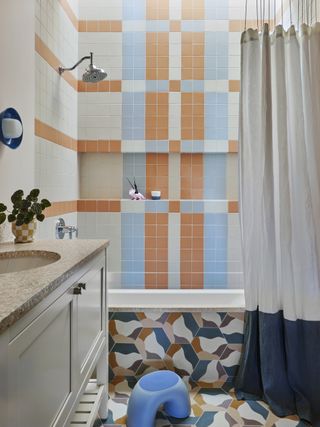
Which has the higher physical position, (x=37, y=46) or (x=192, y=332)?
(x=37, y=46)

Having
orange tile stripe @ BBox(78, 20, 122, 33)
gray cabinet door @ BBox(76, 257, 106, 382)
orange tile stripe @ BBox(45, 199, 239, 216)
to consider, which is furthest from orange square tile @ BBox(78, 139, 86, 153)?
gray cabinet door @ BBox(76, 257, 106, 382)


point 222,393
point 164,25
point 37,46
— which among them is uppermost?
point 164,25

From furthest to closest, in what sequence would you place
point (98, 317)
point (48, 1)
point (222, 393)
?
point (48, 1)
point (222, 393)
point (98, 317)

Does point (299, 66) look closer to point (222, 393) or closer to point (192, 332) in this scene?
point (192, 332)

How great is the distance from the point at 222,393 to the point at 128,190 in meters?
1.88

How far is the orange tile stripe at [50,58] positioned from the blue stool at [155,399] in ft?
7.01

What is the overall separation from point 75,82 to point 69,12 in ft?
1.82

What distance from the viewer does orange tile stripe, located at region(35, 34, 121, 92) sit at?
8.11 ft

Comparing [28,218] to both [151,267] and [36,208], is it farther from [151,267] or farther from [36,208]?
[151,267]

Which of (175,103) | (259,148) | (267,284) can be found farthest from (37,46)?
(267,284)

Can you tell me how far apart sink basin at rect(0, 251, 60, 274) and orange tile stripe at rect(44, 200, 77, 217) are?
3.22 ft

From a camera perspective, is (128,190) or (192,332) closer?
(192,332)

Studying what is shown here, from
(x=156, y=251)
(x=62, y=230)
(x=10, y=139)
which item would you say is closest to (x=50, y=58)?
(x=10, y=139)

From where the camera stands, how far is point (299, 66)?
2.10 meters
